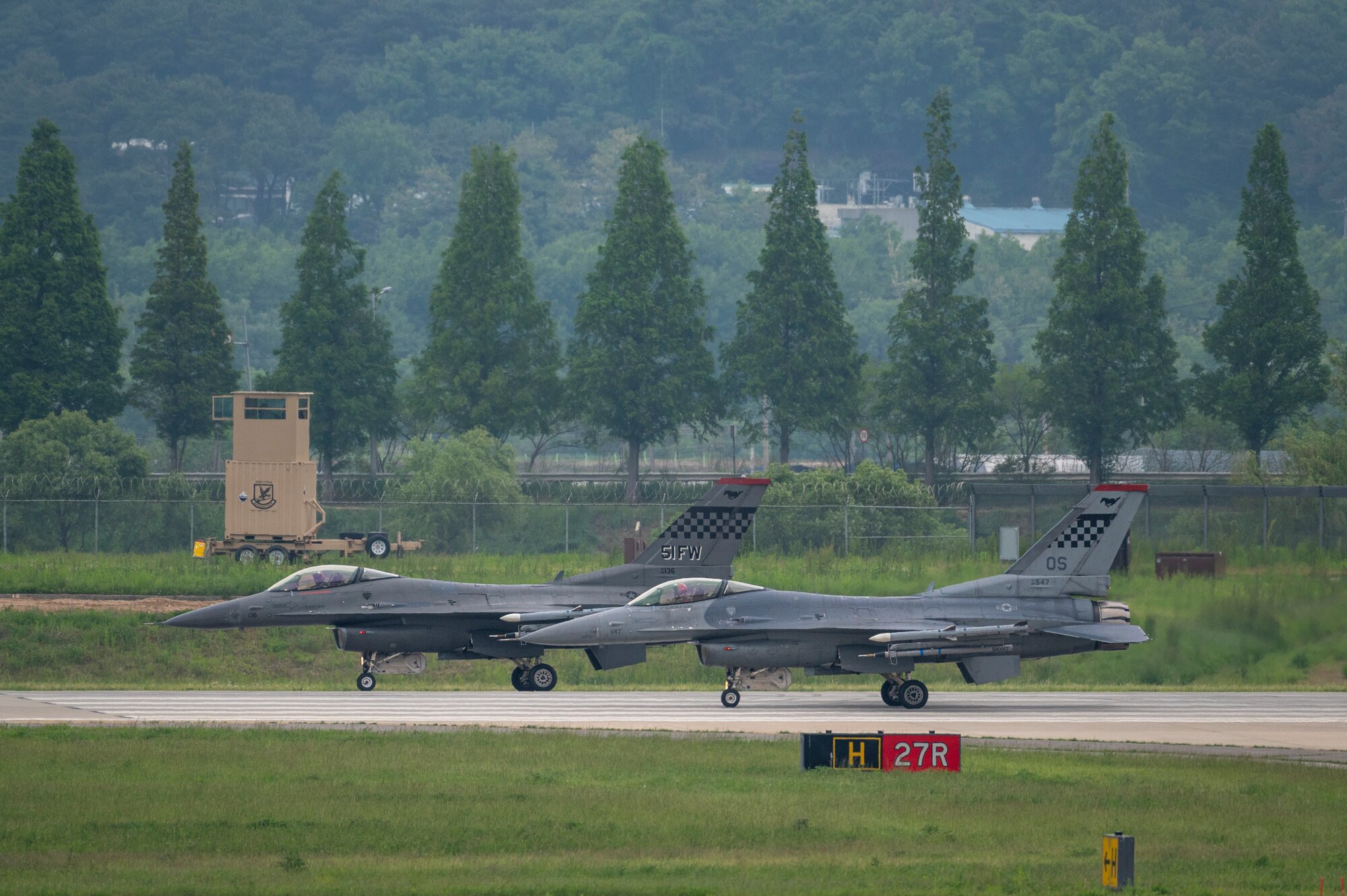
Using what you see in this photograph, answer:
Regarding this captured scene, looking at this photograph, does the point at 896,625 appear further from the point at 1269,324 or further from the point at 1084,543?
the point at 1269,324

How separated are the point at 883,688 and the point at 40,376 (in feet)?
128

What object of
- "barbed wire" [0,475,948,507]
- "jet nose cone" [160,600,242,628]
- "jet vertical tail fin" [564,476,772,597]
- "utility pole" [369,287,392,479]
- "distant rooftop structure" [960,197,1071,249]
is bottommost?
"jet nose cone" [160,600,242,628]

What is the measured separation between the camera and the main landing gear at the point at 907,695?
27.3 meters

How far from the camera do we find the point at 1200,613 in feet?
113

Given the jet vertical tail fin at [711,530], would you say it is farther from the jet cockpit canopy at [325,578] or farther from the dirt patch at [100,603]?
the dirt patch at [100,603]

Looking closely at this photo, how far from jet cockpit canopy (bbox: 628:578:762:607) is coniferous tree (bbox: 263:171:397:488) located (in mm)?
33786

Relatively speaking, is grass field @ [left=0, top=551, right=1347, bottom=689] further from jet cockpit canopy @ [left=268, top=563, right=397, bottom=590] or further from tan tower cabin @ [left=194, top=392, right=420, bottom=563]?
tan tower cabin @ [left=194, top=392, right=420, bottom=563]

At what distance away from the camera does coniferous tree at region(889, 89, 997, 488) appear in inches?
2395

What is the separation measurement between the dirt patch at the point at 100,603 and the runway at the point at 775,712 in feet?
23.8

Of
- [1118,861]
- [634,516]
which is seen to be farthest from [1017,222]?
[1118,861]

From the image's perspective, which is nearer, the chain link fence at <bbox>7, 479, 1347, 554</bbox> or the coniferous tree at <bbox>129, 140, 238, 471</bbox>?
the chain link fence at <bbox>7, 479, 1347, 554</bbox>

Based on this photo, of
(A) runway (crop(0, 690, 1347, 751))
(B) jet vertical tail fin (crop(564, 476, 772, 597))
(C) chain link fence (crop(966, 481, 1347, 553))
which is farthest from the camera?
(C) chain link fence (crop(966, 481, 1347, 553))

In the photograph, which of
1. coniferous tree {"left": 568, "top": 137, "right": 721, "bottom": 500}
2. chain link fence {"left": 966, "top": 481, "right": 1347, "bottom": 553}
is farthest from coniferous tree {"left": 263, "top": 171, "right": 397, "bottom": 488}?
chain link fence {"left": 966, "top": 481, "right": 1347, "bottom": 553}

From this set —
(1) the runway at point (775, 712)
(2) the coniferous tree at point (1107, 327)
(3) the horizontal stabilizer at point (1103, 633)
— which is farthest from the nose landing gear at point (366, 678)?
(2) the coniferous tree at point (1107, 327)
